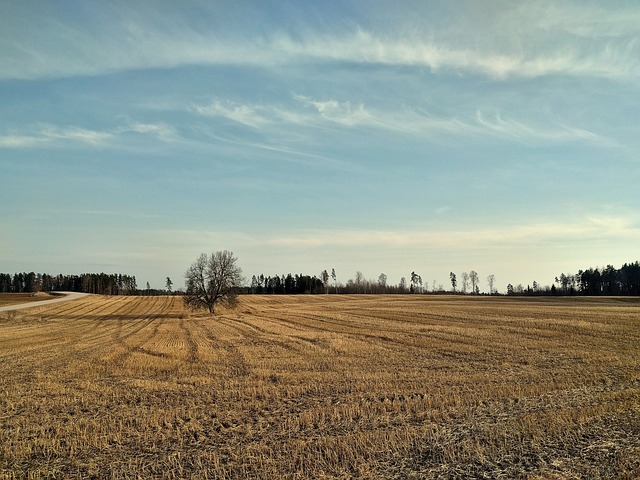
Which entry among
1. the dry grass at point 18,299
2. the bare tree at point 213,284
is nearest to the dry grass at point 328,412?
the bare tree at point 213,284

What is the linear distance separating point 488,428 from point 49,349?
29.3m

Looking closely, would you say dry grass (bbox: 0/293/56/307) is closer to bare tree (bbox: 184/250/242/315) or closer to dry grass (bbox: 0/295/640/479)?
bare tree (bbox: 184/250/242/315)

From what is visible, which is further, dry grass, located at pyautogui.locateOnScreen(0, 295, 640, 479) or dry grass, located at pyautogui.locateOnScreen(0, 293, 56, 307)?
dry grass, located at pyautogui.locateOnScreen(0, 293, 56, 307)

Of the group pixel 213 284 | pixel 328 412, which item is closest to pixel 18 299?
pixel 213 284

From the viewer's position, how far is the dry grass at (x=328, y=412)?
9.77 metres

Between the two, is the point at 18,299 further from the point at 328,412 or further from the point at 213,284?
the point at 328,412

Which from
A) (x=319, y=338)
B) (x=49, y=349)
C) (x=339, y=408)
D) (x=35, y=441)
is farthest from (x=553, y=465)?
(x=49, y=349)

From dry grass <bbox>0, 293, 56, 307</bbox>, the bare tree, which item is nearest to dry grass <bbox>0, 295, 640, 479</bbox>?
the bare tree

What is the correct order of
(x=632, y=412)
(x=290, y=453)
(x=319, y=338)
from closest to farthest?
(x=290, y=453) < (x=632, y=412) < (x=319, y=338)

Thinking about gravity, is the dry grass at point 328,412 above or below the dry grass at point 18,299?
above

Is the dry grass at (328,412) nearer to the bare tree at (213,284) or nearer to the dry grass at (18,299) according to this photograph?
the bare tree at (213,284)

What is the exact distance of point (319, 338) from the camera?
33.4 metres

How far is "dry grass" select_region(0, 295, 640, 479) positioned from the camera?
9.77m

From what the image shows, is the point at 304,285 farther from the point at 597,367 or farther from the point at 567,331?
the point at 597,367
